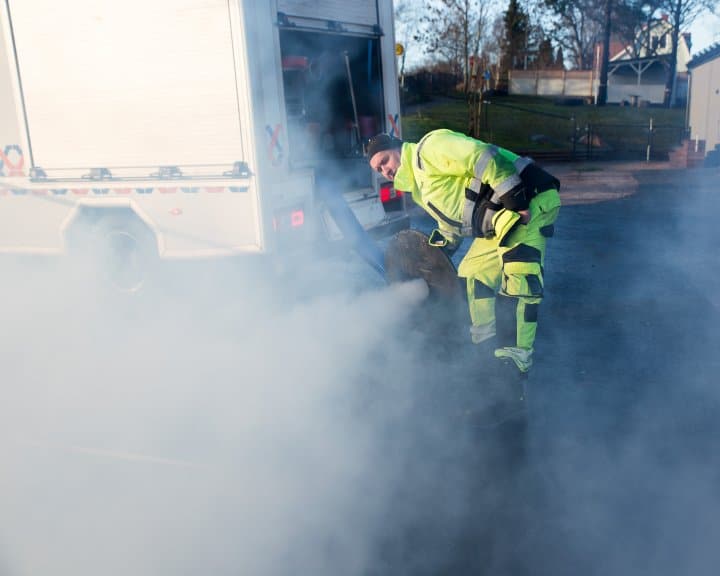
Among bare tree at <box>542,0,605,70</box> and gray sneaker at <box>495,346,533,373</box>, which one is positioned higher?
bare tree at <box>542,0,605,70</box>

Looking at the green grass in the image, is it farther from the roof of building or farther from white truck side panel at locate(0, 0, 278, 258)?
white truck side panel at locate(0, 0, 278, 258)

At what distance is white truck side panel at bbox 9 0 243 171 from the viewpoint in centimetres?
518

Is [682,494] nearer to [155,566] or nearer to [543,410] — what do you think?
[543,410]

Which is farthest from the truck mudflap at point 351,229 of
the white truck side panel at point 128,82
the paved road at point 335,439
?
the white truck side panel at point 128,82

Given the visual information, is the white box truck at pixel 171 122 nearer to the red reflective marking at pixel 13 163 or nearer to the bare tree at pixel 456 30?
the red reflective marking at pixel 13 163

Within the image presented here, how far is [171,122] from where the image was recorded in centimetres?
544

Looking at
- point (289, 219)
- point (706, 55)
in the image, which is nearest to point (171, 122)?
point (289, 219)

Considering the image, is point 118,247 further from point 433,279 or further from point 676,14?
point 676,14

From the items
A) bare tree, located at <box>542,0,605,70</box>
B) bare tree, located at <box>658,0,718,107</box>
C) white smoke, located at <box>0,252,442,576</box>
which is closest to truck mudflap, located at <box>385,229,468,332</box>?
white smoke, located at <box>0,252,442,576</box>

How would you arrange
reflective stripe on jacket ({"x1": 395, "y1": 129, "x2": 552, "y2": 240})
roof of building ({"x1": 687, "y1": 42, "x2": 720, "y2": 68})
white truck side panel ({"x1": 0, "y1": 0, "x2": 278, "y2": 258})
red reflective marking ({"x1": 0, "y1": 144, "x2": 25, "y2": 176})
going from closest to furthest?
reflective stripe on jacket ({"x1": 395, "y1": 129, "x2": 552, "y2": 240}) → white truck side panel ({"x1": 0, "y1": 0, "x2": 278, "y2": 258}) → red reflective marking ({"x1": 0, "y1": 144, "x2": 25, "y2": 176}) → roof of building ({"x1": 687, "y1": 42, "x2": 720, "y2": 68})

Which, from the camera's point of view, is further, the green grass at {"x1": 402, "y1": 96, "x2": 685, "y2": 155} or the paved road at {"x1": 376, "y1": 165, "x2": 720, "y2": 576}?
the green grass at {"x1": 402, "y1": 96, "x2": 685, "y2": 155}

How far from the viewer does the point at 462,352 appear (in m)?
4.47

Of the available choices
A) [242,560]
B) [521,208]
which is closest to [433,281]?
[521,208]

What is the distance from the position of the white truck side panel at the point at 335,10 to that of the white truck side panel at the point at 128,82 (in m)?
0.61
